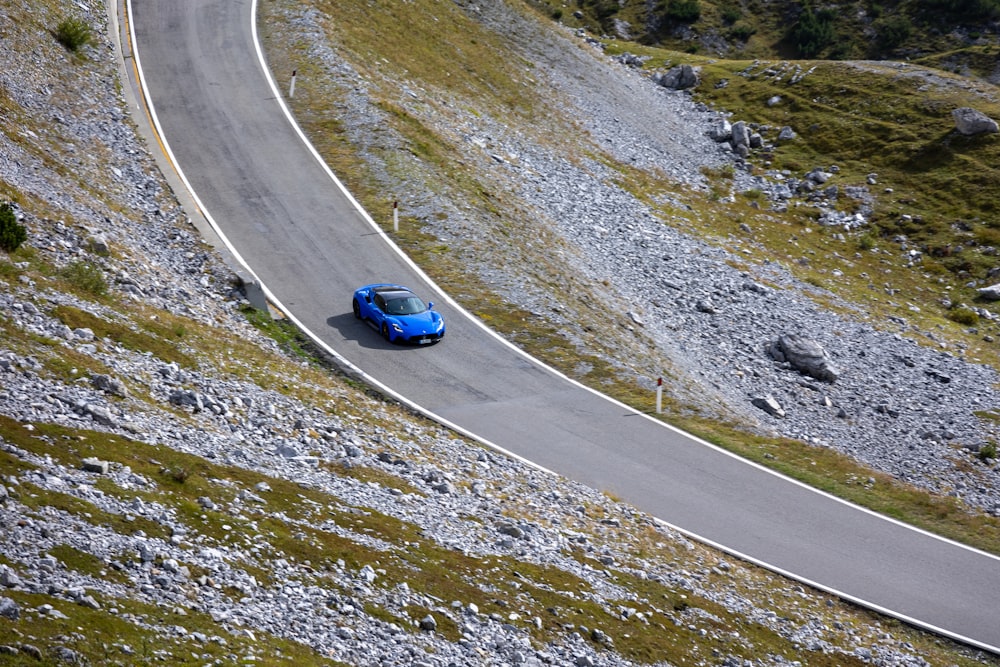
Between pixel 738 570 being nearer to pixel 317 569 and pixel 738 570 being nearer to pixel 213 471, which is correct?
pixel 317 569

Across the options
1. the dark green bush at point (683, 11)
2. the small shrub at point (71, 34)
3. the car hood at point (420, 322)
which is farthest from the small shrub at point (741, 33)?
the car hood at point (420, 322)

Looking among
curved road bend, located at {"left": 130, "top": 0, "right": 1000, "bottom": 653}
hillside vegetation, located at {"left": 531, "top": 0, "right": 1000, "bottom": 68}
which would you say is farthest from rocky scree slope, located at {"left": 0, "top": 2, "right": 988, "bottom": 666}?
hillside vegetation, located at {"left": 531, "top": 0, "right": 1000, "bottom": 68}

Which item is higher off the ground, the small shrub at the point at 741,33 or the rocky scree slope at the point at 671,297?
the small shrub at the point at 741,33

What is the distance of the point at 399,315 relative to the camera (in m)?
27.3

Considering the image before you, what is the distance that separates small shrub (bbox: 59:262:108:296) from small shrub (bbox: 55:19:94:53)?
19.4 meters

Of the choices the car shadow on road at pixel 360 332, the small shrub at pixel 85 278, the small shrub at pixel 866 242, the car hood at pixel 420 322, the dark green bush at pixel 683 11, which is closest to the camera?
the small shrub at pixel 85 278

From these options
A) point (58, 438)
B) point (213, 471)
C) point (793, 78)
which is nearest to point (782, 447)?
point (213, 471)

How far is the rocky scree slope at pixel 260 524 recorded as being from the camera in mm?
12070

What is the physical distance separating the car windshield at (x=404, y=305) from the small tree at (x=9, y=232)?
9.93 m

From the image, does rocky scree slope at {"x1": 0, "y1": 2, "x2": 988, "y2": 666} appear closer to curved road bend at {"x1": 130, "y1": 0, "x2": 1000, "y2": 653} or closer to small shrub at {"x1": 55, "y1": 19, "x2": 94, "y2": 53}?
curved road bend at {"x1": 130, "y1": 0, "x2": 1000, "y2": 653}

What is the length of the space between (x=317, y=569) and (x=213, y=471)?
3.04 m

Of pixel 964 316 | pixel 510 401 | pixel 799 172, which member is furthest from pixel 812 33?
pixel 510 401

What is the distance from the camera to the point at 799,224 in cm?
4997

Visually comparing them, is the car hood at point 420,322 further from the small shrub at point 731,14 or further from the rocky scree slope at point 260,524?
the small shrub at point 731,14
